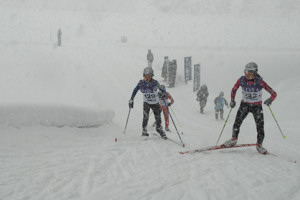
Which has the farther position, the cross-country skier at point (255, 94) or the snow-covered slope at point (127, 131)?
the cross-country skier at point (255, 94)

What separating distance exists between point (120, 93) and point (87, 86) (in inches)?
74.3

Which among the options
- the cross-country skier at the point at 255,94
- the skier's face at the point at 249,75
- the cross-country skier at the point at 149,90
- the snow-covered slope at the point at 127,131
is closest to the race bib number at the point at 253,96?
the cross-country skier at the point at 255,94

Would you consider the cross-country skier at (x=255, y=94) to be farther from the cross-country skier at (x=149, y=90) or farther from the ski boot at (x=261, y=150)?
the cross-country skier at (x=149, y=90)

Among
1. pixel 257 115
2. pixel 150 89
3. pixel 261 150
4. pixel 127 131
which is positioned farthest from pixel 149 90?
pixel 261 150

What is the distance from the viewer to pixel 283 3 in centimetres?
4769

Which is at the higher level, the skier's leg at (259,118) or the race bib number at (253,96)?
the race bib number at (253,96)

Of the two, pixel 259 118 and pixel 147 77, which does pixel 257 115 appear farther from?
pixel 147 77

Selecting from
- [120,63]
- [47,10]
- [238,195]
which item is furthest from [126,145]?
[47,10]

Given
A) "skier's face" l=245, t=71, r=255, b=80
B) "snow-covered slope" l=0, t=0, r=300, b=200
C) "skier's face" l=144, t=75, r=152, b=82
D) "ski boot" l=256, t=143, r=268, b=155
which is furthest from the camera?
"skier's face" l=144, t=75, r=152, b=82

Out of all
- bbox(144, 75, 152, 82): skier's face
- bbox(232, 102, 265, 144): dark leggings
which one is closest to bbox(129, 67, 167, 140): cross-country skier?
bbox(144, 75, 152, 82): skier's face

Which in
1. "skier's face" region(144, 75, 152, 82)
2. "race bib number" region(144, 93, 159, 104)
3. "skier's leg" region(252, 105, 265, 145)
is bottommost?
"skier's leg" region(252, 105, 265, 145)

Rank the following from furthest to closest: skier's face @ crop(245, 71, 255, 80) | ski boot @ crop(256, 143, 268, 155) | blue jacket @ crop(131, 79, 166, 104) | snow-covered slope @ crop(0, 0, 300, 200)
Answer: blue jacket @ crop(131, 79, 166, 104) < ski boot @ crop(256, 143, 268, 155) < skier's face @ crop(245, 71, 255, 80) < snow-covered slope @ crop(0, 0, 300, 200)

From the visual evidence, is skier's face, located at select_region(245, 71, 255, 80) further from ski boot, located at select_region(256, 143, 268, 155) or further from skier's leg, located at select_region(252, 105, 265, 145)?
ski boot, located at select_region(256, 143, 268, 155)

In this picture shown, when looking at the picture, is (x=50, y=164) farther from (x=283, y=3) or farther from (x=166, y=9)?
(x=166, y=9)
